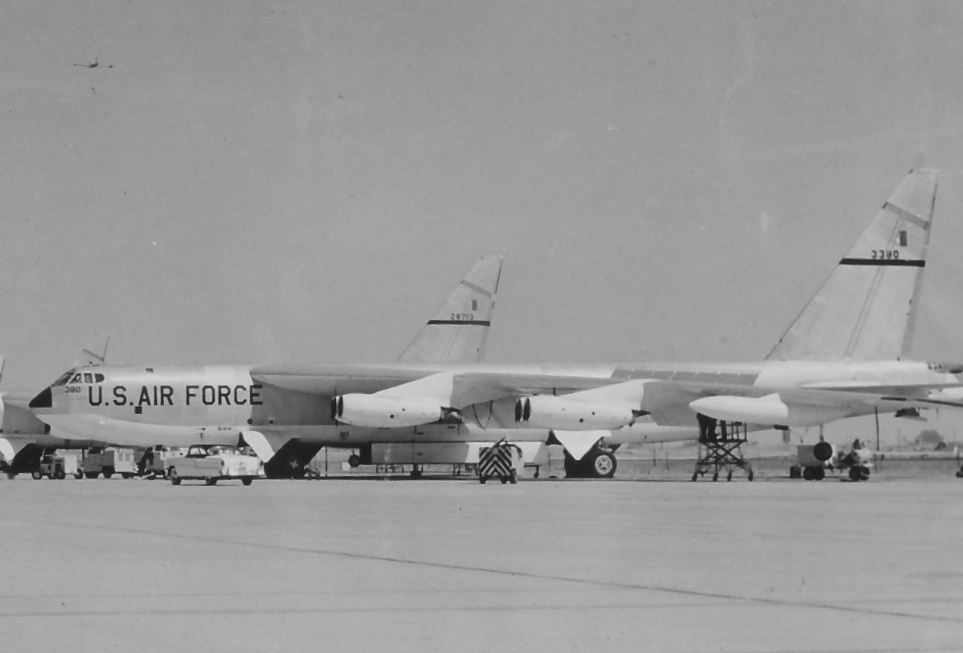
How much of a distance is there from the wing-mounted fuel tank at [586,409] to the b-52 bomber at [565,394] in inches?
1.7

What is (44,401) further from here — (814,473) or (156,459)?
(814,473)

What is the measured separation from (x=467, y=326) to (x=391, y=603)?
42.1 m

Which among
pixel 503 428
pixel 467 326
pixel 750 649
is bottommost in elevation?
pixel 750 649

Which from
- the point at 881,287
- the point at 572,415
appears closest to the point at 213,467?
the point at 572,415

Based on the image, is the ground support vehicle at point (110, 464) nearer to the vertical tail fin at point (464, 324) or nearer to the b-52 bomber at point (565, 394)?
the b-52 bomber at point (565, 394)

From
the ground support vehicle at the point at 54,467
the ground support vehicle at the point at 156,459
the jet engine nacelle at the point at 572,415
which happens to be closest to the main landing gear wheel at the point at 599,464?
the jet engine nacelle at the point at 572,415

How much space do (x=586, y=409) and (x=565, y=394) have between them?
228 cm

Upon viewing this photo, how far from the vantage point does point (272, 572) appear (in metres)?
10.3

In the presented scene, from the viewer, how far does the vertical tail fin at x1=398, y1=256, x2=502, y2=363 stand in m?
50.2

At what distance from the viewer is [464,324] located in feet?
166

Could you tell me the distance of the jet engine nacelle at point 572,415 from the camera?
3803 centimetres

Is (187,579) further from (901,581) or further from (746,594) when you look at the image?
(901,581)

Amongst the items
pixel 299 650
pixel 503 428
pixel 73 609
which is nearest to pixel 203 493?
pixel 503 428

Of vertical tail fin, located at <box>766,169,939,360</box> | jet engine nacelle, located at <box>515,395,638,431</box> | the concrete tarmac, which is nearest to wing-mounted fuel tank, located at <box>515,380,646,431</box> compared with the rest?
jet engine nacelle, located at <box>515,395,638,431</box>
